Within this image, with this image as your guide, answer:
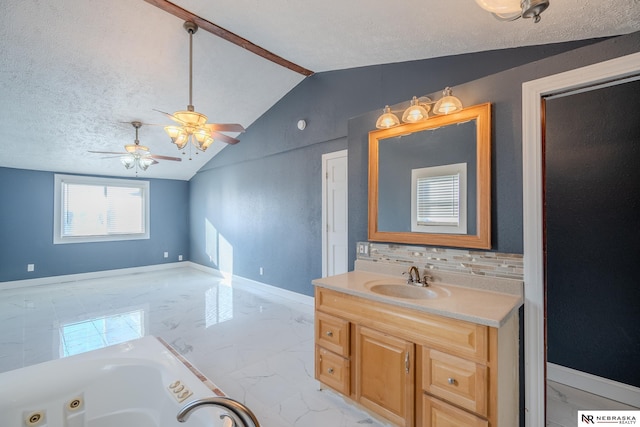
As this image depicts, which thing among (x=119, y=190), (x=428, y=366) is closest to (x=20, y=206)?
(x=119, y=190)

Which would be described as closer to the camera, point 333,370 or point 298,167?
point 333,370

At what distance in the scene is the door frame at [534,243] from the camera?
1596 millimetres

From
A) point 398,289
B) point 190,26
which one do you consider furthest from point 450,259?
point 190,26

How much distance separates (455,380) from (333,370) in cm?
85

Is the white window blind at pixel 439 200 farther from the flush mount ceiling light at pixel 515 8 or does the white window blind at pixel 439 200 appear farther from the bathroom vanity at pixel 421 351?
the flush mount ceiling light at pixel 515 8

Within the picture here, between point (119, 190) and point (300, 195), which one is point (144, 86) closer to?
point (300, 195)

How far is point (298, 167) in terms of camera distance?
4.26 m

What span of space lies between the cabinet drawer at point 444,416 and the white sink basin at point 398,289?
0.63 meters

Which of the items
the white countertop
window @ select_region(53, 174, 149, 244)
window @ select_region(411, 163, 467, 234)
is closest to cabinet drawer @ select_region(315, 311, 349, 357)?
the white countertop

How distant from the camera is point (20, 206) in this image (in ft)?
16.7

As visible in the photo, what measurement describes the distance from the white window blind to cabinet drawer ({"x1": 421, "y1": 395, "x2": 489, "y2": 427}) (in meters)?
1.08

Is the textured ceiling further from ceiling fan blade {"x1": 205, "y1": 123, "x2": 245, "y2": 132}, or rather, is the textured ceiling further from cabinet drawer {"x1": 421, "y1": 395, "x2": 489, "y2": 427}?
cabinet drawer {"x1": 421, "y1": 395, "x2": 489, "y2": 427}

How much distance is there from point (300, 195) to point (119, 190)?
14.9 feet

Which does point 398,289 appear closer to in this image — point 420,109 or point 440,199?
point 440,199
